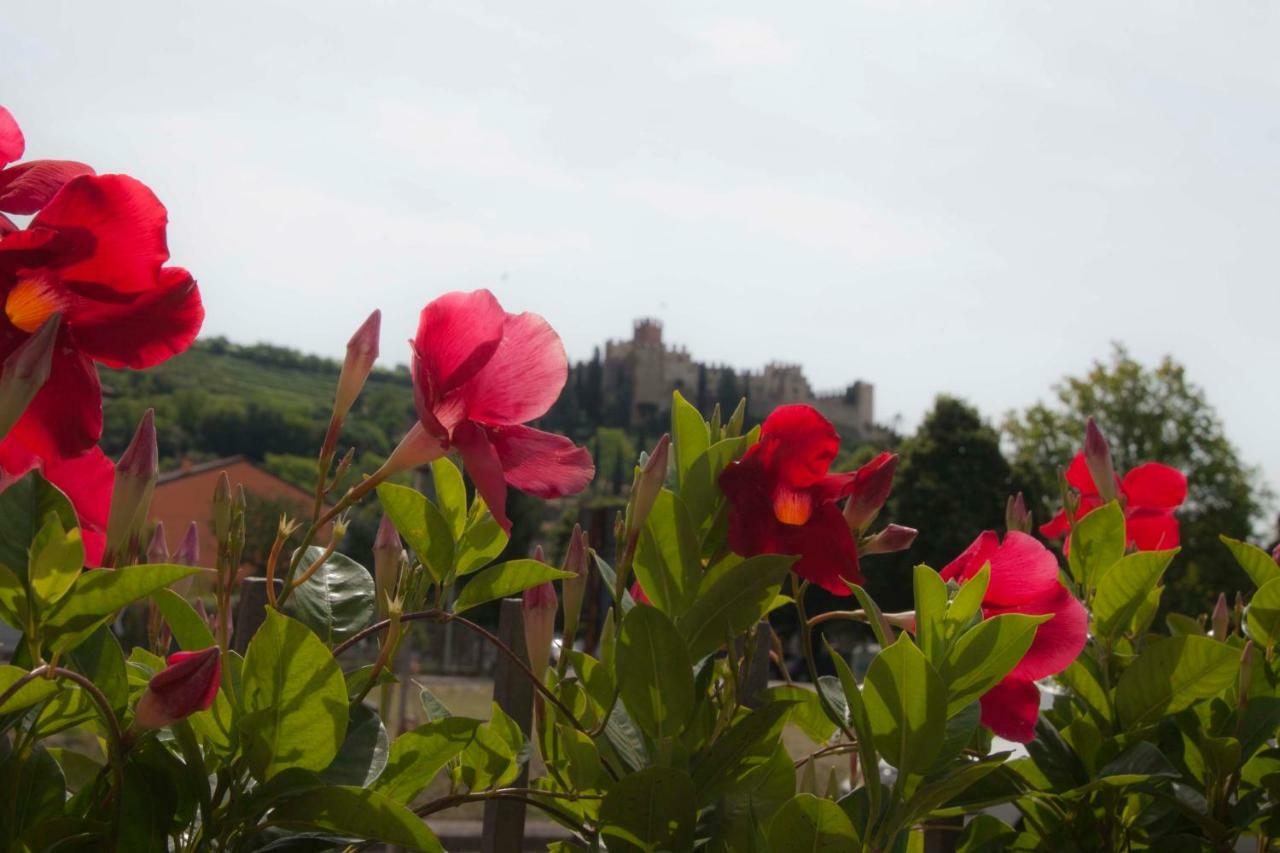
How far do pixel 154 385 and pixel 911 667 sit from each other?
67.6 m

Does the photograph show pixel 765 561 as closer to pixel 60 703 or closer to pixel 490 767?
pixel 490 767

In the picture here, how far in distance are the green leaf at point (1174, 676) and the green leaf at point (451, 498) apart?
2.37 ft

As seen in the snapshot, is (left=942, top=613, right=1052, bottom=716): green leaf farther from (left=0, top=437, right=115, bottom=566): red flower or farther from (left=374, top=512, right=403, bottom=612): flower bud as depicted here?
(left=0, top=437, right=115, bottom=566): red flower

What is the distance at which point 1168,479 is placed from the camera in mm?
1571

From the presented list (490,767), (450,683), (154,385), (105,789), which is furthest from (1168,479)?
(154,385)

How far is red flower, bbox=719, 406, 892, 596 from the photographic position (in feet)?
2.99

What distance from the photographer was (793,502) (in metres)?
0.92

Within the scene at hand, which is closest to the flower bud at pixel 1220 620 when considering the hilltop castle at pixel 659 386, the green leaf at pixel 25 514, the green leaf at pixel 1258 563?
the green leaf at pixel 1258 563

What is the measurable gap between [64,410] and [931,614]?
0.61 meters

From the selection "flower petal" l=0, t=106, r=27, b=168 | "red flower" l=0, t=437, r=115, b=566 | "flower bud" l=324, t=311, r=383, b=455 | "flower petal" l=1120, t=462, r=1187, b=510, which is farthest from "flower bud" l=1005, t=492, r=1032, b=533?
"flower petal" l=0, t=106, r=27, b=168

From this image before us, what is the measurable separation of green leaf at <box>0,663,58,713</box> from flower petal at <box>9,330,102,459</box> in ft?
0.40

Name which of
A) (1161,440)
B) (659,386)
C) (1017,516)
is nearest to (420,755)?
(1017,516)

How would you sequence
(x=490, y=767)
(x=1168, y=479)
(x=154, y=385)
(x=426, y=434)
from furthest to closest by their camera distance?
(x=154, y=385)
(x=1168, y=479)
(x=490, y=767)
(x=426, y=434)

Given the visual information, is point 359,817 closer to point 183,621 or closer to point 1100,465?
point 183,621
